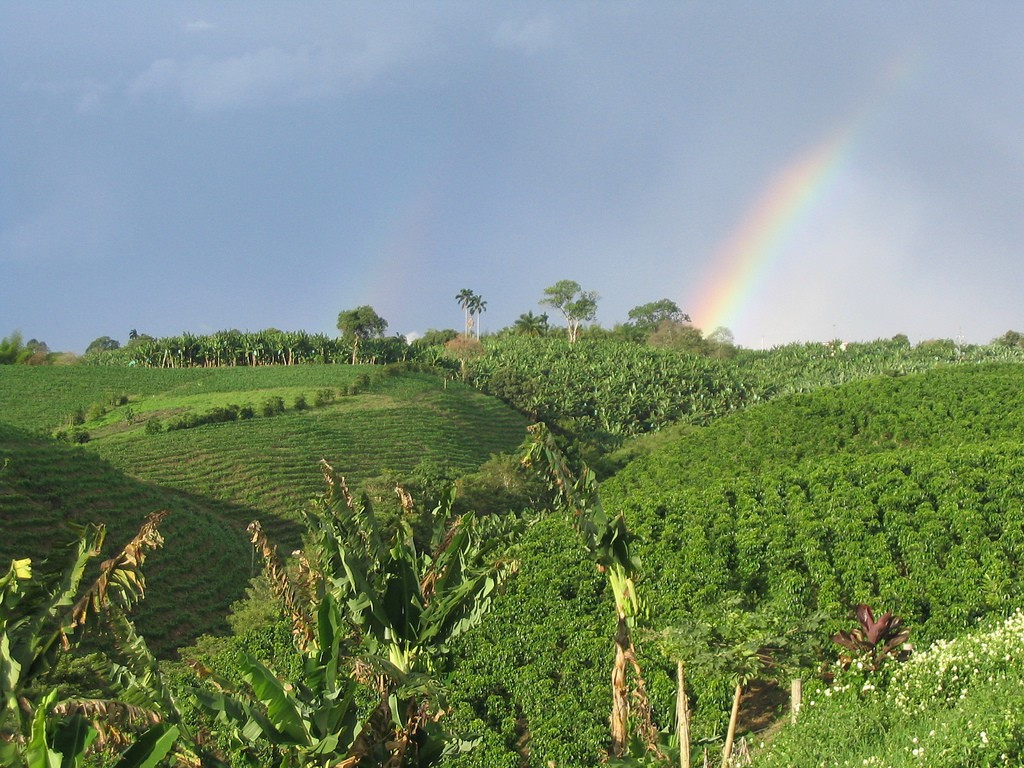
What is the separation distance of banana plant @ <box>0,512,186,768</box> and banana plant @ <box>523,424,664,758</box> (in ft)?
10.4

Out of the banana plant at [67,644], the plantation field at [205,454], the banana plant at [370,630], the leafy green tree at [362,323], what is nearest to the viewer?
the banana plant at [67,644]

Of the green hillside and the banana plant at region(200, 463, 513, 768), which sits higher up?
the banana plant at region(200, 463, 513, 768)

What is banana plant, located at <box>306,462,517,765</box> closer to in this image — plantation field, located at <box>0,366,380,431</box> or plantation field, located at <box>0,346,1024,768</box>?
plantation field, located at <box>0,346,1024,768</box>

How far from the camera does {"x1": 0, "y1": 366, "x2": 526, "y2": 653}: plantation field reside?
2905cm

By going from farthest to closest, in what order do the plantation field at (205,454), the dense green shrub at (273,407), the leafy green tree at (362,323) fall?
the leafy green tree at (362,323) < the dense green shrub at (273,407) < the plantation field at (205,454)

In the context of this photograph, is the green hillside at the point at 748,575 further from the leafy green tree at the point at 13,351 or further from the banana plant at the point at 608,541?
the leafy green tree at the point at 13,351

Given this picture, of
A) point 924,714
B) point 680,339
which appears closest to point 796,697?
point 924,714

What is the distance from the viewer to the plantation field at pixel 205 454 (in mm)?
29047

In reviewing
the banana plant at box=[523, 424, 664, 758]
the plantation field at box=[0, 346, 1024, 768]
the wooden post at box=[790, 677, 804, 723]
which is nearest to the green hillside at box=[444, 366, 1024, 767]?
the plantation field at box=[0, 346, 1024, 768]

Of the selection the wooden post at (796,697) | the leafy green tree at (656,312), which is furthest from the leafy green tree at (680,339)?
the wooden post at (796,697)

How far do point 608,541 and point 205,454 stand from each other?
124 feet

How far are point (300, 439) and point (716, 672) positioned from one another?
3866cm

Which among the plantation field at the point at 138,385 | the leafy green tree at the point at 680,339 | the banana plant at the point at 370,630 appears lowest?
the banana plant at the point at 370,630

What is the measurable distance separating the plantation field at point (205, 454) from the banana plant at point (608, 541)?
49.5ft
